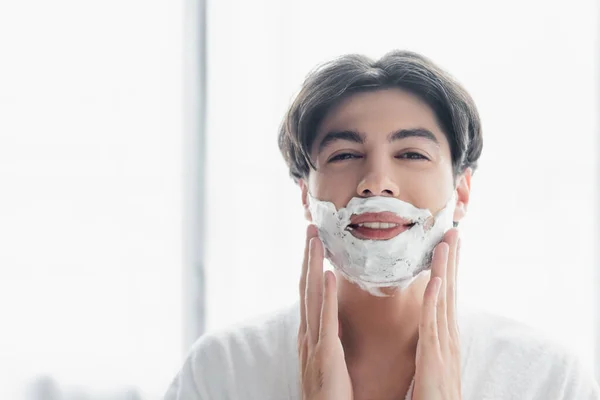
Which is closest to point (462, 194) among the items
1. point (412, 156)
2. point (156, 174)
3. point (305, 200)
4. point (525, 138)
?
point (412, 156)

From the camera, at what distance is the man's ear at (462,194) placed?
40.1 inches

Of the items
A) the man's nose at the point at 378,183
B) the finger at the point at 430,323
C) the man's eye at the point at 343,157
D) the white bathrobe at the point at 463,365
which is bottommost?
the white bathrobe at the point at 463,365

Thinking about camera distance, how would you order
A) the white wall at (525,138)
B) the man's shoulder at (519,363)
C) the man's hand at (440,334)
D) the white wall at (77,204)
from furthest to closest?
the white wall at (77,204), the white wall at (525,138), the man's shoulder at (519,363), the man's hand at (440,334)

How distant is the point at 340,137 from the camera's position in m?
0.96

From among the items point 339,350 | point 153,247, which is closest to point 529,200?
point 339,350

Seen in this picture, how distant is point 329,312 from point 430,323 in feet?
0.44

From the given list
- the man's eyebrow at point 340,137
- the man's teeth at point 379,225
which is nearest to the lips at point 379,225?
the man's teeth at point 379,225

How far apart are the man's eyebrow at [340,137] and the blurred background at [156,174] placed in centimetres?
52

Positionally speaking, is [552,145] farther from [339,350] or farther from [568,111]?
[339,350]

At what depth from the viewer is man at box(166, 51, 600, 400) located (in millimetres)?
905

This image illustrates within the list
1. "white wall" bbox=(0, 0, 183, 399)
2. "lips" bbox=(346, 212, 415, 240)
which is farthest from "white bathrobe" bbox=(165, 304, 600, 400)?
"white wall" bbox=(0, 0, 183, 399)

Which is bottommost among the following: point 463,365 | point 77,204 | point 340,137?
point 463,365

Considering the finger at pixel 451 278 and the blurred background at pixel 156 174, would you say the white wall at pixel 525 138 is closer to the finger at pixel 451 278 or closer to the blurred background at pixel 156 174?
the blurred background at pixel 156 174

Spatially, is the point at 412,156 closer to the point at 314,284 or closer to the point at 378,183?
the point at 378,183
